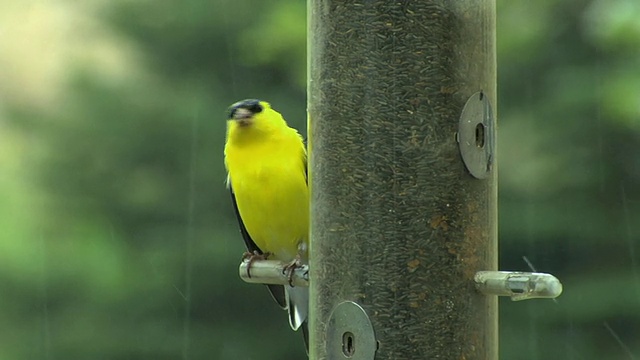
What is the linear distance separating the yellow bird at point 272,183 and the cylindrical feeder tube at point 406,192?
168 cm

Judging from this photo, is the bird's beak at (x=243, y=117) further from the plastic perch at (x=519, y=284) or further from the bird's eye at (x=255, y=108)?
the plastic perch at (x=519, y=284)

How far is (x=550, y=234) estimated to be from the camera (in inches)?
273

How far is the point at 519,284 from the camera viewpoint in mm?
2945

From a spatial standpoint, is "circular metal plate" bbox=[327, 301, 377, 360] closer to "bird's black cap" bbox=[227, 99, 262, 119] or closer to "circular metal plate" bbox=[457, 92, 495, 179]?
"circular metal plate" bbox=[457, 92, 495, 179]

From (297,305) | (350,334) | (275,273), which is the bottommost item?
(297,305)

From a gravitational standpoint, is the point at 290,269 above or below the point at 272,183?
below

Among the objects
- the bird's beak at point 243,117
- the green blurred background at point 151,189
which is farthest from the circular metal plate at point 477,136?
the green blurred background at point 151,189

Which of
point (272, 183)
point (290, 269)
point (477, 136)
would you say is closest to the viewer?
point (477, 136)

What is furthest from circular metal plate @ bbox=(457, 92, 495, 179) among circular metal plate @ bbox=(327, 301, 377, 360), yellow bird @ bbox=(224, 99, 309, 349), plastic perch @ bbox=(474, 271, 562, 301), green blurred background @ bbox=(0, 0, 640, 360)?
green blurred background @ bbox=(0, 0, 640, 360)

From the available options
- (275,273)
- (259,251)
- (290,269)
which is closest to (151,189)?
(259,251)

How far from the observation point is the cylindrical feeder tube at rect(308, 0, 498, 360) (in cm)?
310

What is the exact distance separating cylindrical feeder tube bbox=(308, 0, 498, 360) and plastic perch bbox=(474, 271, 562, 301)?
5 cm

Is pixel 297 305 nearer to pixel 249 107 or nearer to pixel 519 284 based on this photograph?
pixel 249 107

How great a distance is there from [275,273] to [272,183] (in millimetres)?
1118
